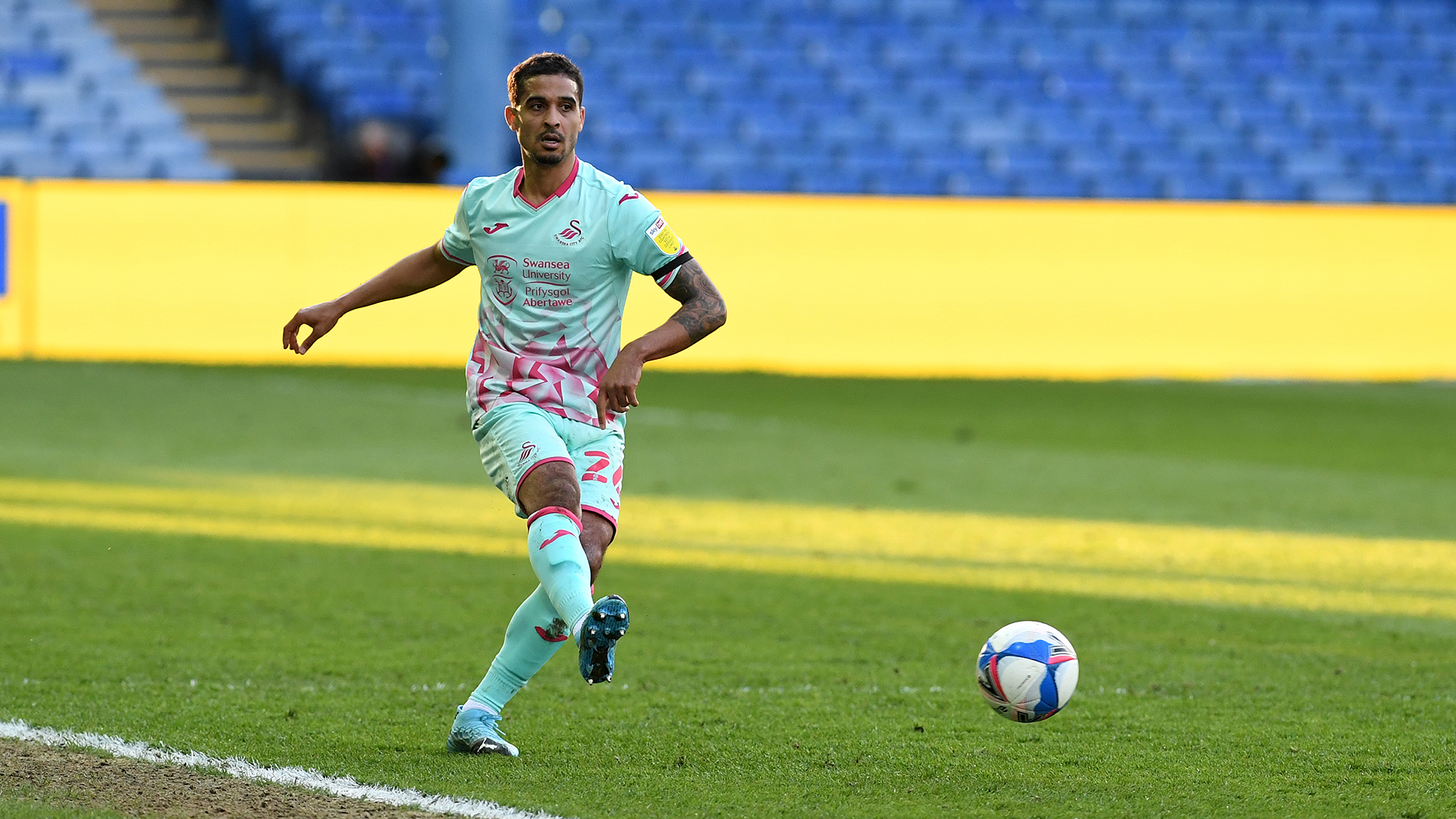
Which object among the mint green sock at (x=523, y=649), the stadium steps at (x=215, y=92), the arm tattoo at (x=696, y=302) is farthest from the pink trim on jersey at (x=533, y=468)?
the stadium steps at (x=215, y=92)

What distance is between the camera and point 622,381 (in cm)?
453

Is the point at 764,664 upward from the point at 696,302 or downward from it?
downward

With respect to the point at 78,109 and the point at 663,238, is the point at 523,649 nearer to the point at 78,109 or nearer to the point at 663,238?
A: the point at 663,238

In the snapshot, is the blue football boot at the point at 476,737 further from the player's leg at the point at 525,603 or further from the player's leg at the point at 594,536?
the player's leg at the point at 594,536

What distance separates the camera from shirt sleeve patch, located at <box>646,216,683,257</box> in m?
4.80

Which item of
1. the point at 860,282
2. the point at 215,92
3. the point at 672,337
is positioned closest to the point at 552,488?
the point at 672,337

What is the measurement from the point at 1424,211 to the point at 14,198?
13.7 m

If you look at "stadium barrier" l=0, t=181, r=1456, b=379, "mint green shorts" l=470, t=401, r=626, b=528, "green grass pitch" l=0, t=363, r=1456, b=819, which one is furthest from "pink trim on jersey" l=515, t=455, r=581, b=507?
"stadium barrier" l=0, t=181, r=1456, b=379

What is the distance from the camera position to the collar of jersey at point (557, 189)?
486 centimetres

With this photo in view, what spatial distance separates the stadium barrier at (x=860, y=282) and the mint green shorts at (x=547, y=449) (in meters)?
13.0

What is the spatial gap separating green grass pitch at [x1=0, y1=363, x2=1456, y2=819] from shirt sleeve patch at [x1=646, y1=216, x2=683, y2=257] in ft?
4.18

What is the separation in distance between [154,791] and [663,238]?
180 centimetres

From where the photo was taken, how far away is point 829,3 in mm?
23859

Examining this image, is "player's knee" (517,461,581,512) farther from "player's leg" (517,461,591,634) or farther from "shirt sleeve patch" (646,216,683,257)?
"shirt sleeve patch" (646,216,683,257)
